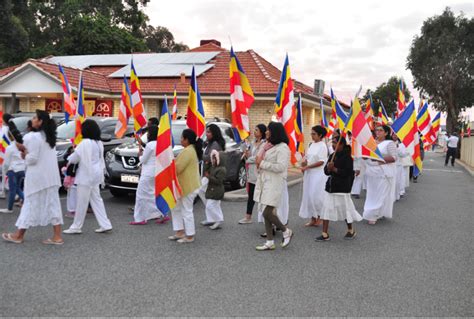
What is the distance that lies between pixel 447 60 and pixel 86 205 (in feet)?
145

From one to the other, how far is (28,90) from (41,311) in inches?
806

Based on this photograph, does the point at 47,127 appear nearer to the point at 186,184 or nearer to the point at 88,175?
the point at 88,175

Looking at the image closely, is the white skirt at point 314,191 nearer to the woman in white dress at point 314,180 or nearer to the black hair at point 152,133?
the woman in white dress at point 314,180

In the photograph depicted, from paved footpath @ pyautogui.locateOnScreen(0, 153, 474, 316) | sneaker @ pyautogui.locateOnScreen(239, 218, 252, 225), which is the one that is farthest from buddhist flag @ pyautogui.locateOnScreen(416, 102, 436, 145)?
sneaker @ pyautogui.locateOnScreen(239, 218, 252, 225)

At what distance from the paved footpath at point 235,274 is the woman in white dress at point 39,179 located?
1.15 ft

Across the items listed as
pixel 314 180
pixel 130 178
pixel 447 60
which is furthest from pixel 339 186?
pixel 447 60

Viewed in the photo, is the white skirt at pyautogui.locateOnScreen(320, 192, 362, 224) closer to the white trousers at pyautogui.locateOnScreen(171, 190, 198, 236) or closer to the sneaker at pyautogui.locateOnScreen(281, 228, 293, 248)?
the sneaker at pyautogui.locateOnScreen(281, 228, 293, 248)

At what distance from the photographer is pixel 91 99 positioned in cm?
2180

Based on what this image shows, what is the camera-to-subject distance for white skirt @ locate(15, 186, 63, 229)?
6.05 m

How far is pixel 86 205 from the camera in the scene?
6852mm

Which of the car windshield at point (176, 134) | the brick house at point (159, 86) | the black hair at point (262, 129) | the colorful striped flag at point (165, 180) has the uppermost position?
the brick house at point (159, 86)

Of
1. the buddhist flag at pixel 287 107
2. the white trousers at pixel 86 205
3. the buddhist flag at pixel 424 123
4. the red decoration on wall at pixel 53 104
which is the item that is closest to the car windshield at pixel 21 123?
the white trousers at pixel 86 205

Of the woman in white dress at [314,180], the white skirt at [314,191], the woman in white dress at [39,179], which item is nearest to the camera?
the woman in white dress at [39,179]

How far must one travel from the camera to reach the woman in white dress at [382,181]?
8.60 metres
